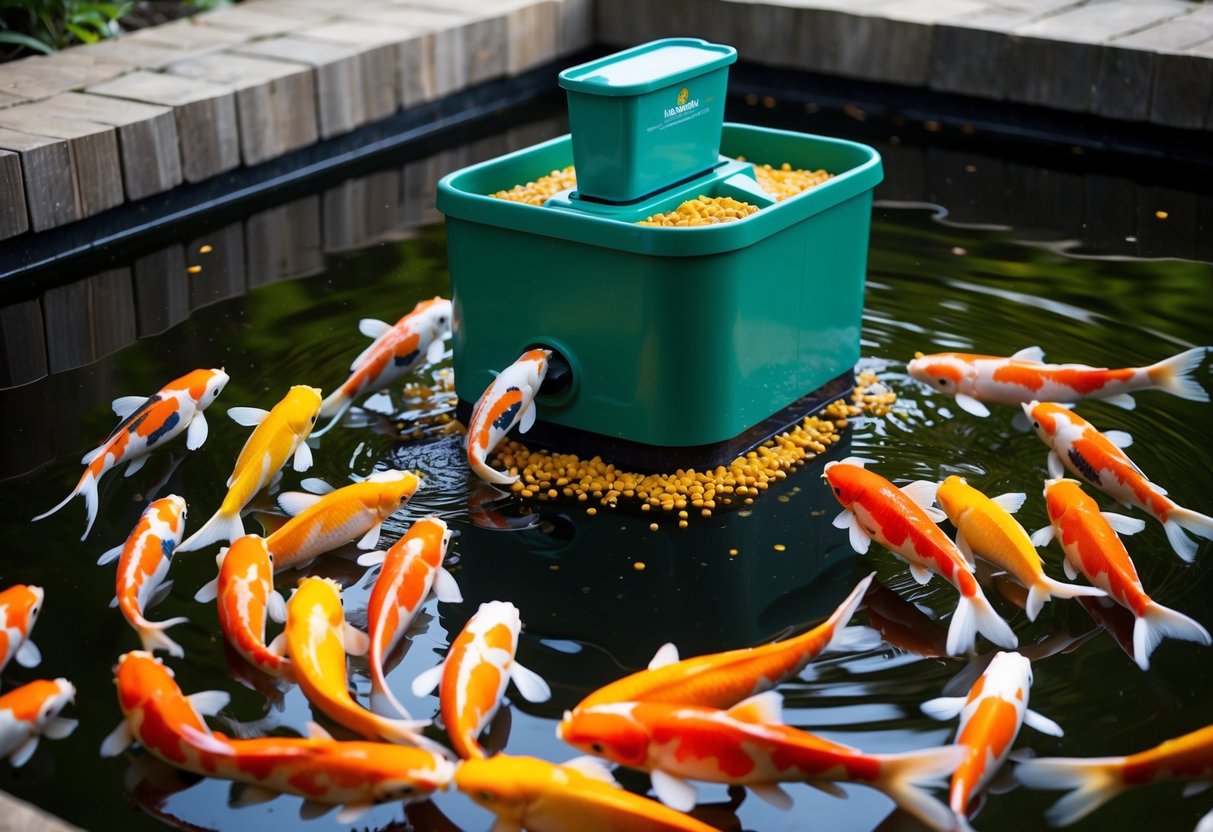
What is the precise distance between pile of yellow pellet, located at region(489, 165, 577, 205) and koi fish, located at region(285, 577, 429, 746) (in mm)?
1057

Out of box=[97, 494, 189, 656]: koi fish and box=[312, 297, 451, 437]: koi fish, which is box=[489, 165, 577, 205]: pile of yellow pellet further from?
box=[97, 494, 189, 656]: koi fish

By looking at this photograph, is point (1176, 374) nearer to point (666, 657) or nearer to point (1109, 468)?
point (1109, 468)

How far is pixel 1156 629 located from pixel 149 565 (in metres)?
1.75

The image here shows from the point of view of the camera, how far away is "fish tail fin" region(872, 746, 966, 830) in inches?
78.7

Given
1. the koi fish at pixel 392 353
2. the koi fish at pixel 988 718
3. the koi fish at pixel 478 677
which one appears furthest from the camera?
the koi fish at pixel 392 353

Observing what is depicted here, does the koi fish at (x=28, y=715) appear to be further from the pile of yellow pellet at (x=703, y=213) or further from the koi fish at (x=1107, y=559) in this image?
the koi fish at (x=1107, y=559)

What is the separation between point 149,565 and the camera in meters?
2.59

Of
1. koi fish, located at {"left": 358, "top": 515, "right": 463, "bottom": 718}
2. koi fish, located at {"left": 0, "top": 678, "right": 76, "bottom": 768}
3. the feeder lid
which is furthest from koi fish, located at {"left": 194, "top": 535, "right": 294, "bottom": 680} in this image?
the feeder lid

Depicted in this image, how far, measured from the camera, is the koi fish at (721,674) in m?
2.19

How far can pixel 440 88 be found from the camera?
5.41 meters

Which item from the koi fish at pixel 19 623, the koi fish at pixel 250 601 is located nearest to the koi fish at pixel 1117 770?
the koi fish at pixel 250 601

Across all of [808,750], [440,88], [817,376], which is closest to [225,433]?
[817,376]

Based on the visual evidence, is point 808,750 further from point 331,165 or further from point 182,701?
point 331,165

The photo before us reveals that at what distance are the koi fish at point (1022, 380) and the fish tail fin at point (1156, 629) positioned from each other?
691 millimetres
